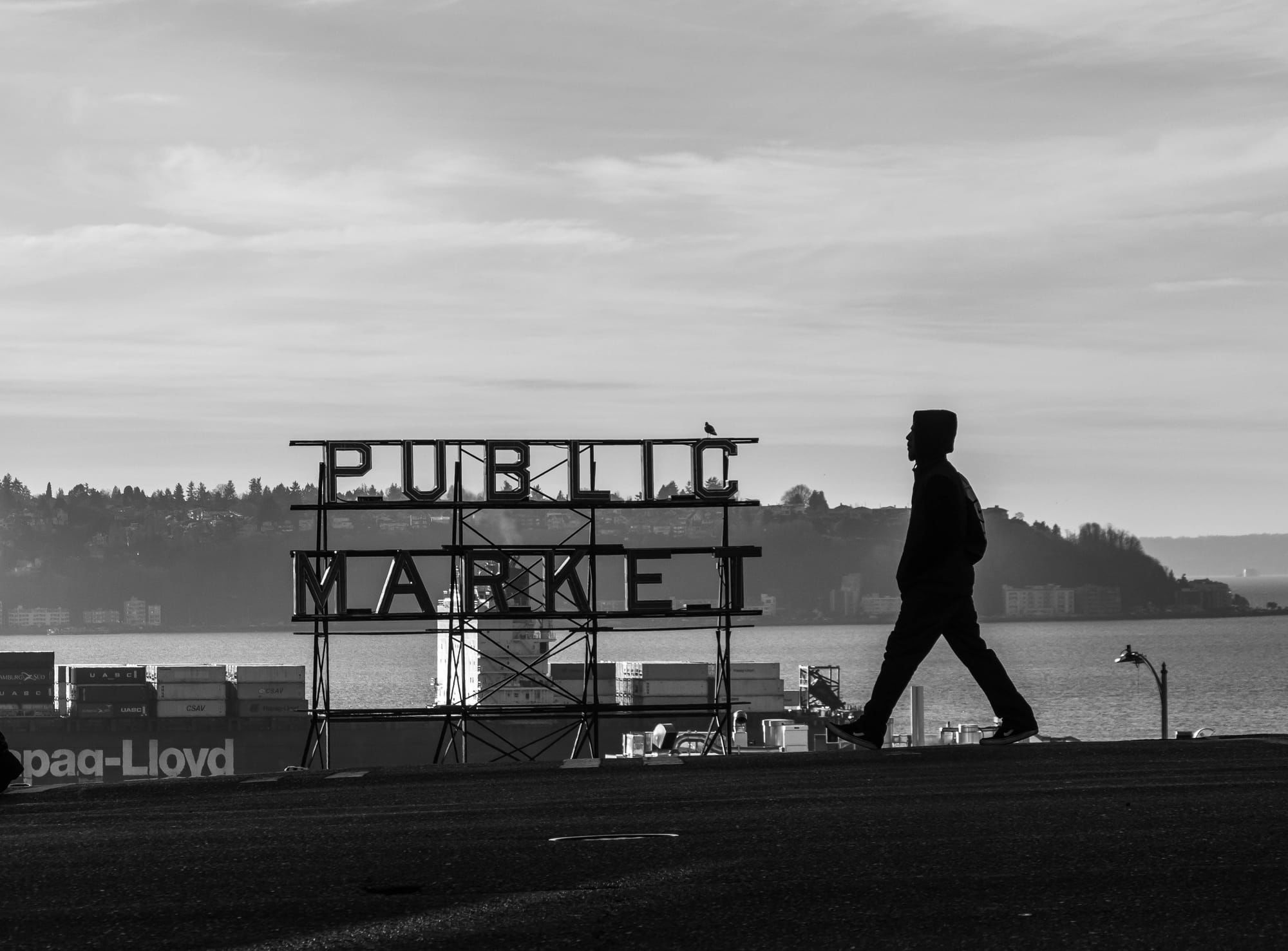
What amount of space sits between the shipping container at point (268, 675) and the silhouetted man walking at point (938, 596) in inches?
3113

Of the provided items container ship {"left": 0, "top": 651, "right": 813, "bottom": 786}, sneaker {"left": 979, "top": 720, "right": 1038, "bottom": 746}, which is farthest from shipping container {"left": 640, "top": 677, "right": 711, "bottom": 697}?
sneaker {"left": 979, "top": 720, "right": 1038, "bottom": 746}

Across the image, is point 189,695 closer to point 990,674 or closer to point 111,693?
point 111,693

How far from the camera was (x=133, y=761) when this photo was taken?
87188mm

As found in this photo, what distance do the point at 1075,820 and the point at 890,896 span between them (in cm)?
209

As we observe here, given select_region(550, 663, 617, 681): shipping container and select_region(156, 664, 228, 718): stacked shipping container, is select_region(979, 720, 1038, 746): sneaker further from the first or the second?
select_region(550, 663, 617, 681): shipping container

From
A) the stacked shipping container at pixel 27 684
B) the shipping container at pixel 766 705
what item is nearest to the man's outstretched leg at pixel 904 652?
the shipping container at pixel 766 705

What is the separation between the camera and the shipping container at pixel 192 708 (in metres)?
87.1

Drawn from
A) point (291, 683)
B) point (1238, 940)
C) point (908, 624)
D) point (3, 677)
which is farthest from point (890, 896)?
point (3, 677)

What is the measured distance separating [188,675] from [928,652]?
82770 mm

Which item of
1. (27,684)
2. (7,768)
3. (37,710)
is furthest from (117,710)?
(7,768)

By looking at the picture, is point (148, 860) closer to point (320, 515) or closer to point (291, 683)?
point (320, 515)

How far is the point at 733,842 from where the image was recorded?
729 centimetres

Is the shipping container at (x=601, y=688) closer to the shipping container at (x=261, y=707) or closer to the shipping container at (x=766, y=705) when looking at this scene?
the shipping container at (x=766, y=705)

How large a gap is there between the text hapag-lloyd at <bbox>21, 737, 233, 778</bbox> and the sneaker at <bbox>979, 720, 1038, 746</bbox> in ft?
260
